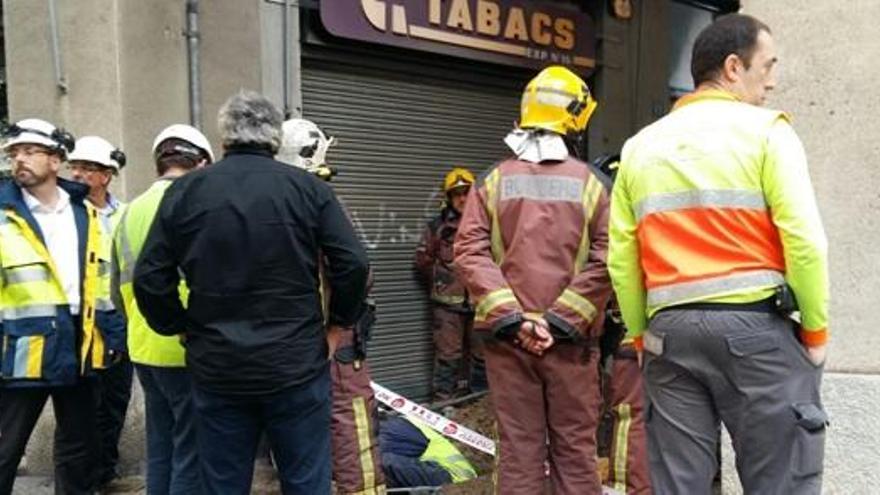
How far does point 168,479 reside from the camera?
13.0ft

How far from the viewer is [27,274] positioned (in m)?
4.14

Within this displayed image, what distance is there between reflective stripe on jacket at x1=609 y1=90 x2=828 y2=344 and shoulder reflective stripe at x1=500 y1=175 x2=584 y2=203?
0.91 metres

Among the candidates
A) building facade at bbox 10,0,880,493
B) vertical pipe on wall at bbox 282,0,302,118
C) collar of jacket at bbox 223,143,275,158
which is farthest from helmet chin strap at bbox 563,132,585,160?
vertical pipe on wall at bbox 282,0,302,118

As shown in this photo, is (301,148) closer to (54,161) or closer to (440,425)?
(54,161)

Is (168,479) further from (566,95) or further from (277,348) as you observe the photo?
(566,95)

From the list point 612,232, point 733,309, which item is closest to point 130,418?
point 612,232

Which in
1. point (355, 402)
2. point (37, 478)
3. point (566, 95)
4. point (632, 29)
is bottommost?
point (37, 478)

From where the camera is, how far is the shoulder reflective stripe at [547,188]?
12.5 feet

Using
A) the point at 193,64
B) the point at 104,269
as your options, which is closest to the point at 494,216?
→ the point at 104,269

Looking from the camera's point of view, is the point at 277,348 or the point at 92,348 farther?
the point at 92,348

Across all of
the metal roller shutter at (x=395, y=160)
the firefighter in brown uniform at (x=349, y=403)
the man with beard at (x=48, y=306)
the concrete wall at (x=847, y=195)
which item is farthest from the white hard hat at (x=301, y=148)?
the metal roller shutter at (x=395, y=160)

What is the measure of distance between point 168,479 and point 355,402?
0.93 m

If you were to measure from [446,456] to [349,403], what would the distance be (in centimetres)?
124

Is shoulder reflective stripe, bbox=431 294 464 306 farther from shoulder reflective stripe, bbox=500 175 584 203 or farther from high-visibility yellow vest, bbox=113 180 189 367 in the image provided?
high-visibility yellow vest, bbox=113 180 189 367
